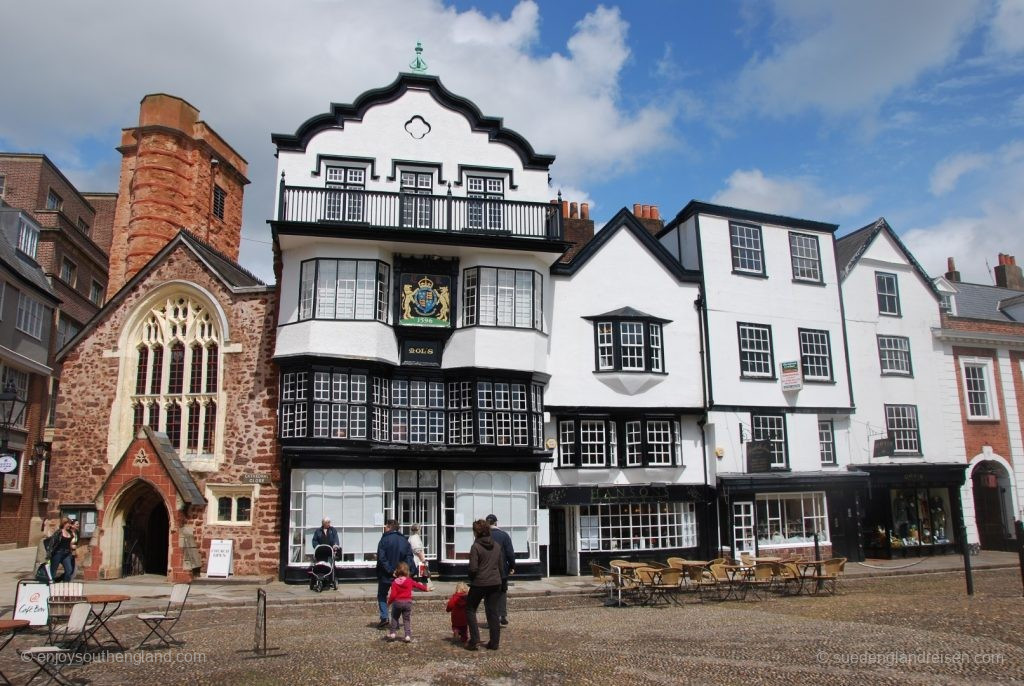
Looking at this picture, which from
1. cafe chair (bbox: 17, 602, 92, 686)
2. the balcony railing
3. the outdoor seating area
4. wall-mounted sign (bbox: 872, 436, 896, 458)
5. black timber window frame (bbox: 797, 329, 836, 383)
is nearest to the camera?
cafe chair (bbox: 17, 602, 92, 686)

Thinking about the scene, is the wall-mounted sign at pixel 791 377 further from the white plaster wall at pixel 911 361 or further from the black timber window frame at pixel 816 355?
the white plaster wall at pixel 911 361

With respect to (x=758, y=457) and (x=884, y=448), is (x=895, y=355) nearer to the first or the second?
(x=884, y=448)

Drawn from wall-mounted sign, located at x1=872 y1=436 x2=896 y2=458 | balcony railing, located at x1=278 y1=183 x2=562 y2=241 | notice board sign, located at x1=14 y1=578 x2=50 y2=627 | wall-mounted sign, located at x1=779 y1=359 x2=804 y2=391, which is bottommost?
notice board sign, located at x1=14 y1=578 x2=50 y2=627

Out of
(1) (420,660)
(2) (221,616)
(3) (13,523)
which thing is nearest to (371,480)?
(2) (221,616)

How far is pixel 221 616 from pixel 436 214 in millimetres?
12895

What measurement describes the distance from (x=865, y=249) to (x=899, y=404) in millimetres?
5925

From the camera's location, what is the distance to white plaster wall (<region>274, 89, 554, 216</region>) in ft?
78.7

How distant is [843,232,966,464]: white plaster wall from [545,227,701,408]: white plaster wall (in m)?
6.96

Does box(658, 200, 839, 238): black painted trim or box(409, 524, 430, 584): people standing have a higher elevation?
box(658, 200, 839, 238): black painted trim

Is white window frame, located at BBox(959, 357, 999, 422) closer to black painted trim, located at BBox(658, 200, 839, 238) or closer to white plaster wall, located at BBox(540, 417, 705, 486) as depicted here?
black painted trim, located at BBox(658, 200, 839, 238)

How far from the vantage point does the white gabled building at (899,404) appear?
90.3ft

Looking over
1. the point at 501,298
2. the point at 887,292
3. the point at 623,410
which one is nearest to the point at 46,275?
the point at 501,298

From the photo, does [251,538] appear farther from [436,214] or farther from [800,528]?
[800,528]
